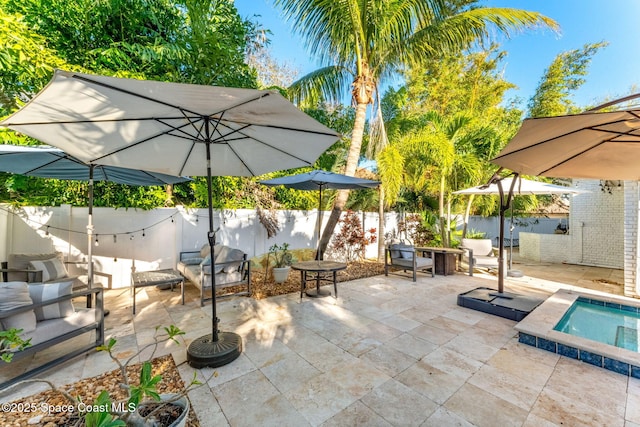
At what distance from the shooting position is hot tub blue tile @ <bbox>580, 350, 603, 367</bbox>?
278cm

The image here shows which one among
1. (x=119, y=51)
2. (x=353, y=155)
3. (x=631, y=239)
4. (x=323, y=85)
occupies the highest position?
(x=323, y=85)

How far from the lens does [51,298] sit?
8.41 ft

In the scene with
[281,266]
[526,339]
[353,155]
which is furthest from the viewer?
[353,155]

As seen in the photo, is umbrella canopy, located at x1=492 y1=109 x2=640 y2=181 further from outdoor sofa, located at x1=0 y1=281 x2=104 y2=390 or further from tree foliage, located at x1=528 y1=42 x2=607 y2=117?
tree foliage, located at x1=528 y1=42 x2=607 y2=117

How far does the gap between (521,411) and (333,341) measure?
6.02 feet

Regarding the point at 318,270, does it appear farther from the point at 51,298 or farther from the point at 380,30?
the point at 380,30

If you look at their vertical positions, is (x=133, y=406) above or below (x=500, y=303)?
above

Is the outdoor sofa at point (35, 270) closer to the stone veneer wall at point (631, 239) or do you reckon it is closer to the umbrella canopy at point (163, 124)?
the umbrella canopy at point (163, 124)

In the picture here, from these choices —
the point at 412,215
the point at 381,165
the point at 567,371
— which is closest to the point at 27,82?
the point at 381,165

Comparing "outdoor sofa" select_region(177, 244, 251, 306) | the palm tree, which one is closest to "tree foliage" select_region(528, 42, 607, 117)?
the palm tree

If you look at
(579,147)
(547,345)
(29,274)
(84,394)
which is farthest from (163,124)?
(579,147)

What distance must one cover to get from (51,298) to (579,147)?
6463 mm

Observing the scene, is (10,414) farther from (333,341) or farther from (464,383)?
(464,383)

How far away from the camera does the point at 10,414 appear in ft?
6.69
